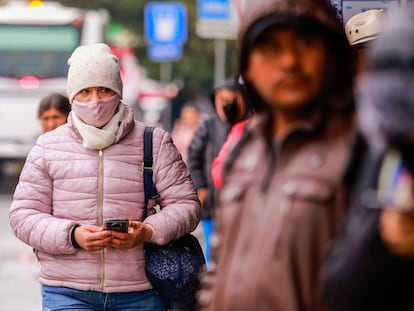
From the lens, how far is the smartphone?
5.29 metres

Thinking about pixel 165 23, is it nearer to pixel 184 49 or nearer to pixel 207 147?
pixel 207 147

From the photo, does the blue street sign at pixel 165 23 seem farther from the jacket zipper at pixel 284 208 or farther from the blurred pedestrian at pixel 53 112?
the jacket zipper at pixel 284 208

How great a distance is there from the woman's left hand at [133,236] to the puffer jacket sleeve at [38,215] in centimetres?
21

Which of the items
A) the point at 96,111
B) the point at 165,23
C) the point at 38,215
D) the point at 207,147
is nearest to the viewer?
the point at 38,215

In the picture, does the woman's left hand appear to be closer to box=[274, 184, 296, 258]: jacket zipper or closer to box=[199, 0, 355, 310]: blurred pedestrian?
box=[199, 0, 355, 310]: blurred pedestrian

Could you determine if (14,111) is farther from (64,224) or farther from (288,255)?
(288,255)

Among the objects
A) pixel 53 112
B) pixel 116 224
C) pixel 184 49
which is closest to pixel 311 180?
pixel 116 224

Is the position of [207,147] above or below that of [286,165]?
below

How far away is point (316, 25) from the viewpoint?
3480 mm

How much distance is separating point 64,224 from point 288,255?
7.44ft

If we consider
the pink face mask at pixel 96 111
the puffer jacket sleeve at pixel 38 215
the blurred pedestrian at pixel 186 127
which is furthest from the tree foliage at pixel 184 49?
the puffer jacket sleeve at pixel 38 215

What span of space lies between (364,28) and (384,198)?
3.23 metres

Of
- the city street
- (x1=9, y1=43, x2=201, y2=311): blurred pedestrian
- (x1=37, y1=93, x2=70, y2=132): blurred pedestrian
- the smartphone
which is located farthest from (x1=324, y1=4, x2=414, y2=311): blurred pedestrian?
the city street

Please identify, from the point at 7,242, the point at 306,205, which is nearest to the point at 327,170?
the point at 306,205
